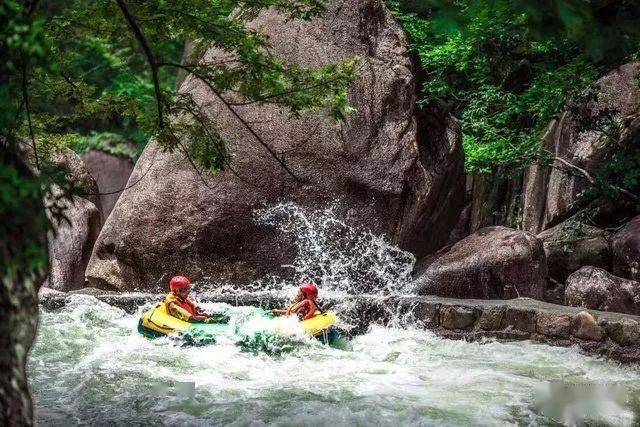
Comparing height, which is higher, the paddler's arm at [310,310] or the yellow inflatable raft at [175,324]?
the paddler's arm at [310,310]

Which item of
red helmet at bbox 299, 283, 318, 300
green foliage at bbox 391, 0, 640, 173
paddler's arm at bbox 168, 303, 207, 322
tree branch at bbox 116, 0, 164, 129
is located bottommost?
paddler's arm at bbox 168, 303, 207, 322

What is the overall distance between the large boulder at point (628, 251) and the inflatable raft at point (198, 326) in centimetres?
421

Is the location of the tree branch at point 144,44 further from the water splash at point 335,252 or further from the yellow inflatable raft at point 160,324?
the water splash at point 335,252

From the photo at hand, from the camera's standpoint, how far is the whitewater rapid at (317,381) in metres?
4.60

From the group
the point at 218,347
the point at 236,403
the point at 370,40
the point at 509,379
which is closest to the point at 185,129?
the point at 236,403

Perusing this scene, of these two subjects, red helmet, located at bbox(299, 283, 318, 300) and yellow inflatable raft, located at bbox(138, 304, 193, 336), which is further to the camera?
red helmet, located at bbox(299, 283, 318, 300)

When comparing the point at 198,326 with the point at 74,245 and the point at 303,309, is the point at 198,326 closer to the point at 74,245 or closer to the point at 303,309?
the point at 303,309

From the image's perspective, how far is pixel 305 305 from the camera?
6.88m

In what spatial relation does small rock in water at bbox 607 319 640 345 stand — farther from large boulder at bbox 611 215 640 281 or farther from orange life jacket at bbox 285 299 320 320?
orange life jacket at bbox 285 299 320 320

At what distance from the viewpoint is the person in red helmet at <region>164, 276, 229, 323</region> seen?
269 inches

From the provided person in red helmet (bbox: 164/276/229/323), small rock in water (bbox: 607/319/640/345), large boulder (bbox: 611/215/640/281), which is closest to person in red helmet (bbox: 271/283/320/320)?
person in red helmet (bbox: 164/276/229/323)

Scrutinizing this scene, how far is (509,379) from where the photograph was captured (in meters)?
5.71

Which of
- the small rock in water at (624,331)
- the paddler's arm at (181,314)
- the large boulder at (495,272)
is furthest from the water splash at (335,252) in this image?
the small rock in water at (624,331)

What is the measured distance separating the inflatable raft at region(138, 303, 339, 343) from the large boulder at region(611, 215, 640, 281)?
4211mm
